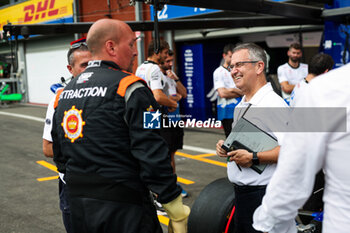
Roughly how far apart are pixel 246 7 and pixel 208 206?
8.74 feet

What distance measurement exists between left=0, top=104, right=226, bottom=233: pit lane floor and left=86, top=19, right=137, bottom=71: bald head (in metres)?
2.88

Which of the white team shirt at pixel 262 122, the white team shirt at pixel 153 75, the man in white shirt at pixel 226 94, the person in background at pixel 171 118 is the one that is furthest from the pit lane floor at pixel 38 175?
the white team shirt at pixel 262 122

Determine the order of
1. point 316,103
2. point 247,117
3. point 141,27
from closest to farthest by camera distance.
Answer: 1. point 316,103
2. point 247,117
3. point 141,27

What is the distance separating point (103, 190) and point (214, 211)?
4.89 ft

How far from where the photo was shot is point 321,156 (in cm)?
140

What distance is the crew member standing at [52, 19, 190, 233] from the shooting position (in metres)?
2.00

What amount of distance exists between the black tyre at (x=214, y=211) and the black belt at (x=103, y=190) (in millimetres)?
1339

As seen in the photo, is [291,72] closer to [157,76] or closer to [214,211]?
[157,76]

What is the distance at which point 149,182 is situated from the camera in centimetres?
201

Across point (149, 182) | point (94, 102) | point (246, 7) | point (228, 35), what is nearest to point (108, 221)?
point (149, 182)

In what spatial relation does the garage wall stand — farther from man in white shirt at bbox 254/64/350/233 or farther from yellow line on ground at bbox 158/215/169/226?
man in white shirt at bbox 254/64/350/233

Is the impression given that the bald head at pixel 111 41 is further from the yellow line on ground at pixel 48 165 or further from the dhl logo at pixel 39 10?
the dhl logo at pixel 39 10

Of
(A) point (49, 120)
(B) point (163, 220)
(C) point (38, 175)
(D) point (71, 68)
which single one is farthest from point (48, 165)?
(A) point (49, 120)

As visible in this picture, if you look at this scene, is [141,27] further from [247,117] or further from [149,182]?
[149,182]
